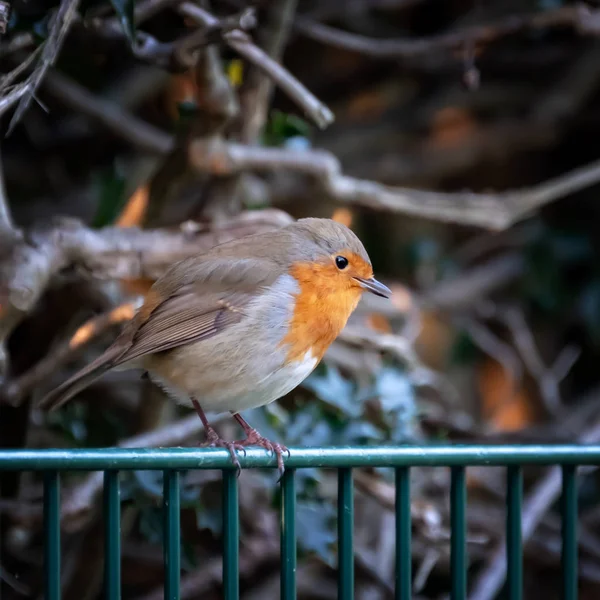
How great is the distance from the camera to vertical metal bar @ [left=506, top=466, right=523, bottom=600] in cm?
169

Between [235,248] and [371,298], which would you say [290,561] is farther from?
[371,298]

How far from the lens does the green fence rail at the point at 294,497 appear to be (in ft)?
4.63

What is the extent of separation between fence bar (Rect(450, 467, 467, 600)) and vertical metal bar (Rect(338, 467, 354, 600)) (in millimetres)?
198

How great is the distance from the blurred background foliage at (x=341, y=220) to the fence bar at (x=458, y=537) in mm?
932

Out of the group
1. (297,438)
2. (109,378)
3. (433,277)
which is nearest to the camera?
(297,438)

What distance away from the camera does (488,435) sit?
3.40 metres

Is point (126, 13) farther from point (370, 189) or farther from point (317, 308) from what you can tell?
point (370, 189)

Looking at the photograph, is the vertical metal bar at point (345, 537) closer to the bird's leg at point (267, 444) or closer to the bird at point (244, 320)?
the bird's leg at point (267, 444)

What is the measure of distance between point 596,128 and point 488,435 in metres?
2.16

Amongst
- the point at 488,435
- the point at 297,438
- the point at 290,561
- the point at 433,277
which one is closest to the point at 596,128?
the point at 433,277

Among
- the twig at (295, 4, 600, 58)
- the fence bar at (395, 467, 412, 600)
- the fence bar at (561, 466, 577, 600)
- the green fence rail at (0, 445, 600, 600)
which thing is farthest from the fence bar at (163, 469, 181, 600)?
the twig at (295, 4, 600, 58)

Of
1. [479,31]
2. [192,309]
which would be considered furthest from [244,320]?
[479,31]

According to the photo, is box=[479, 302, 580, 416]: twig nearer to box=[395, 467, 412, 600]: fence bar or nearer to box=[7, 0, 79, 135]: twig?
box=[395, 467, 412, 600]: fence bar

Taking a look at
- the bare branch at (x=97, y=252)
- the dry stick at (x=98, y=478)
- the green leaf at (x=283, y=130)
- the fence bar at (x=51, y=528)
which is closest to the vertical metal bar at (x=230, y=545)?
the fence bar at (x=51, y=528)
